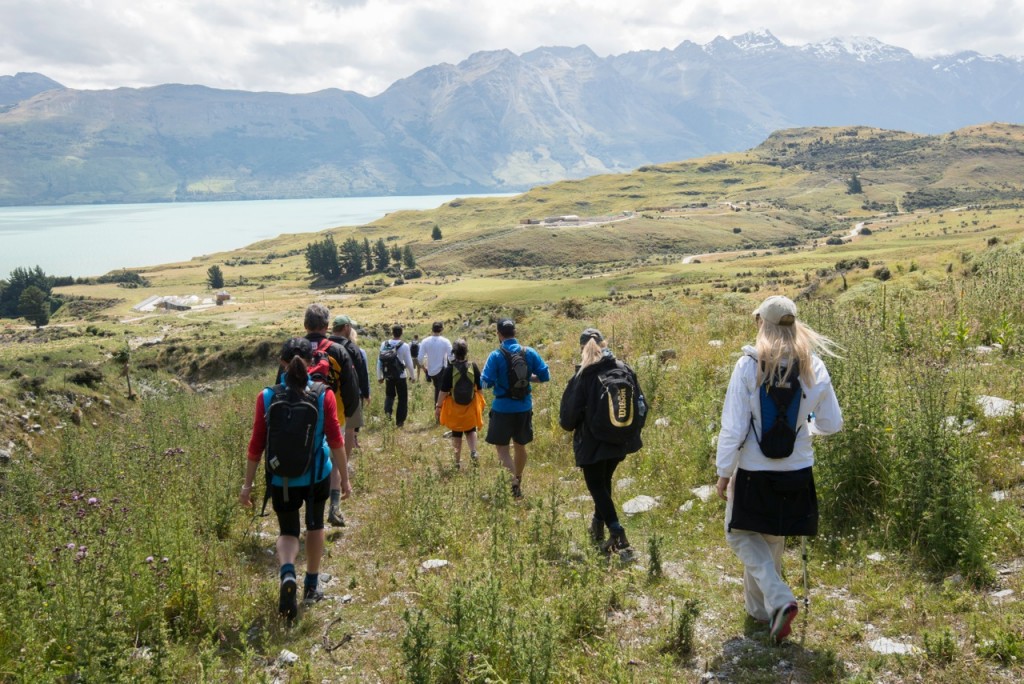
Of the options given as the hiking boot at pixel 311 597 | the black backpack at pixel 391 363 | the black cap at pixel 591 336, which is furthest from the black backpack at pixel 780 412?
the black backpack at pixel 391 363

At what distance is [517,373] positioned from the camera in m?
8.20

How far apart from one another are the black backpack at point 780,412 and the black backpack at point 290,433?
3.29 meters

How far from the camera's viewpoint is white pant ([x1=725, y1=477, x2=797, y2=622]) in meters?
4.48

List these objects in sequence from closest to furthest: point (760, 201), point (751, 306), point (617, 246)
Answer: point (751, 306)
point (617, 246)
point (760, 201)

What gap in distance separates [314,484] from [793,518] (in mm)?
3626

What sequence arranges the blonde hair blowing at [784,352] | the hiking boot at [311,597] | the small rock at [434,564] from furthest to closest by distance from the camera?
the small rock at [434,564], the hiking boot at [311,597], the blonde hair blowing at [784,352]

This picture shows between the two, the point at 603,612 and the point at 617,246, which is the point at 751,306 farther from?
the point at 617,246

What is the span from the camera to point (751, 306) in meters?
17.5

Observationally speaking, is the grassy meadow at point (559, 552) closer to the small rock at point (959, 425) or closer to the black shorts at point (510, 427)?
the small rock at point (959, 425)

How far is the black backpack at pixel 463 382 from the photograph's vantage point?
368 inches

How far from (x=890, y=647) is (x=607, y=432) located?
2666mm

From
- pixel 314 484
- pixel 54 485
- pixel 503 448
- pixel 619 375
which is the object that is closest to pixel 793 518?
pixel 619 375

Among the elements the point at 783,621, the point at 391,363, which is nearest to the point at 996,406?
the point at 783,621

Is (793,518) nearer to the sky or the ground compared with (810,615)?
nearer to the sky
